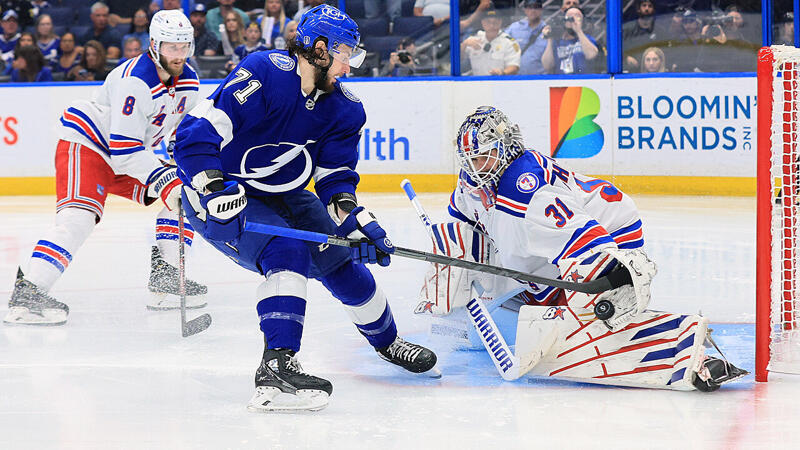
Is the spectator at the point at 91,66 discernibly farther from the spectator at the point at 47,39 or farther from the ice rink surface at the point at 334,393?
the ice rink surface at the point at 334,393

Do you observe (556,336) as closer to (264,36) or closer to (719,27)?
(719,27)

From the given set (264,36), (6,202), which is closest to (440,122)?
(264,36)

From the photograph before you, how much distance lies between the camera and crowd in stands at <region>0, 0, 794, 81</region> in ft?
23.8

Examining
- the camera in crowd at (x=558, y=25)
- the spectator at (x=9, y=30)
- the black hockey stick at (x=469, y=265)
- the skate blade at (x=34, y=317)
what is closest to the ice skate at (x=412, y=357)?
the black hockey stick at (x=469, y=265)

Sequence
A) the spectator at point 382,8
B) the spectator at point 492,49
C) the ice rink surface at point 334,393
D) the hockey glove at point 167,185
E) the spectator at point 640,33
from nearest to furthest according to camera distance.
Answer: the ice rink surface at point 334,393
the hockey glove at point 167,185
the spectator at point 640,33
the spectator at point 492,49
the spectator at point 382,8

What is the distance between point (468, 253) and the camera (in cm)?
347

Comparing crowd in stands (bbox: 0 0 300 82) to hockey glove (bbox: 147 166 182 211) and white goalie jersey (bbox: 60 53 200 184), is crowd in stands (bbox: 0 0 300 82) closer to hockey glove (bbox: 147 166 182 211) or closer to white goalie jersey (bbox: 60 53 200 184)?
white goalie jersey (bbox: 60 53 200 184)

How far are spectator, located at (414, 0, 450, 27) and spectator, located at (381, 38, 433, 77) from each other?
0.68 feet

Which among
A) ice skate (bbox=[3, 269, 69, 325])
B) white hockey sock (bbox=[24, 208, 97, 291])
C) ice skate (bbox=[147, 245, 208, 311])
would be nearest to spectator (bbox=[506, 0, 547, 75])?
ice skate (bbox=[147, 245, 208, 311])

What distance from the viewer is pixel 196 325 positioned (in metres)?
3.84

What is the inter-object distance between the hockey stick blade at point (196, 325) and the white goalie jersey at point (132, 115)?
20.7 inches

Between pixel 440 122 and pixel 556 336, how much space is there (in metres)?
4.66

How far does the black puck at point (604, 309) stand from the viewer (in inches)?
115

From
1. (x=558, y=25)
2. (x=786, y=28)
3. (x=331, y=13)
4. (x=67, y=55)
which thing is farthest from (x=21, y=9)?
(x=331, y=13)
